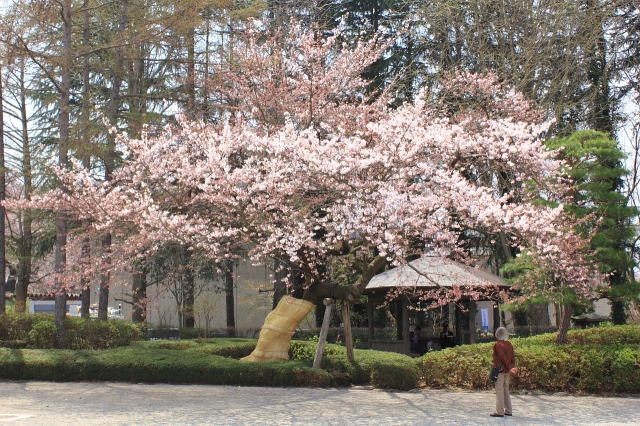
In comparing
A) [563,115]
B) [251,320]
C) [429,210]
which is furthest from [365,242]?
[251,320]

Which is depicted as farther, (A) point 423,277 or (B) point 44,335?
(A) point 423,277

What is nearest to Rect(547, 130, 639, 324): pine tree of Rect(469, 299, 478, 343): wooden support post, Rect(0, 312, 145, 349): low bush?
Rect(469, 299, 478, 343): wooden support post

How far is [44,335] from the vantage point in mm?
13266

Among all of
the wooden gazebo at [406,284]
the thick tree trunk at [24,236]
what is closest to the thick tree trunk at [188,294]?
the thick tree trunk at [24,236]

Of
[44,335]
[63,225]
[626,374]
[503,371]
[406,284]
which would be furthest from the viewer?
[406,284]

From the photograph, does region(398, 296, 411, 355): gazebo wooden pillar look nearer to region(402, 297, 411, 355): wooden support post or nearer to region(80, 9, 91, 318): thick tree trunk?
region(402, 297, 411, 355): wooden support post

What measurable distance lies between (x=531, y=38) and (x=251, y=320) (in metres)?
16.4

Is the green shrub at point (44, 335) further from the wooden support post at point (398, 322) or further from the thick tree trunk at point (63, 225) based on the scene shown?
the wooden support post at point (398, 322)

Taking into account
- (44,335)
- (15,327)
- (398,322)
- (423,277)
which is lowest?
(398,322)

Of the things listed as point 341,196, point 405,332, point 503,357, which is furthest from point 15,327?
point 503,357

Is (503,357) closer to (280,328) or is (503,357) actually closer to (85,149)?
(280,328)

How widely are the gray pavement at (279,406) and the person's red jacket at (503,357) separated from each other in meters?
0.61

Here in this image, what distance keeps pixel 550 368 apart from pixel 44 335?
1027cm

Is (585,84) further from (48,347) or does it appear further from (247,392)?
(48,347)
